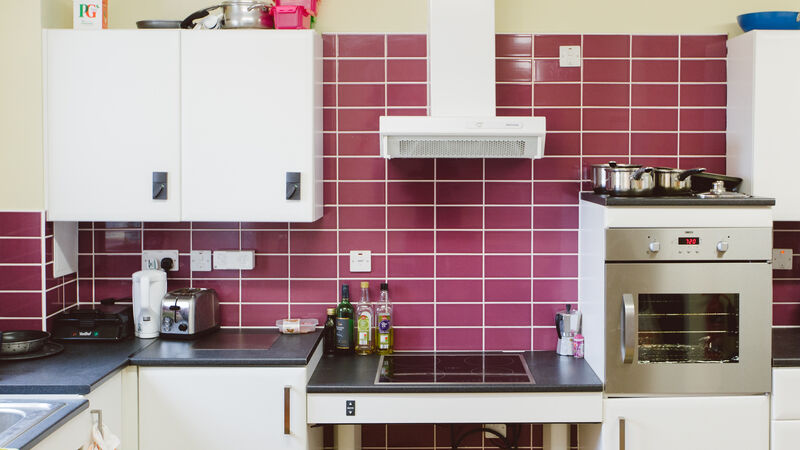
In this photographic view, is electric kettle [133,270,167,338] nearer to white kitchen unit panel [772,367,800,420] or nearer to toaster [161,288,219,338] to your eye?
toaster [161,288,219,338]

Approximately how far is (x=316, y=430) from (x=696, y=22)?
2.36 metres

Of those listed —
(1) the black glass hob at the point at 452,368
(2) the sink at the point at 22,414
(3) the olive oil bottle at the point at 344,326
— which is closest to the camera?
(2) the sink at the point at 22,414

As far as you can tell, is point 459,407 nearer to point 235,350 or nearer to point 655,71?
point 235,350

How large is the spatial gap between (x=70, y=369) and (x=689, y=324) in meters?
2.20

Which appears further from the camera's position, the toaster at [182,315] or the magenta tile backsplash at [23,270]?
the toaster at [182,315]

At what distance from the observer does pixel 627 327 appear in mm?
2732

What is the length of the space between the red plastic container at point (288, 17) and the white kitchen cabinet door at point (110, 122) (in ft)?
1.30

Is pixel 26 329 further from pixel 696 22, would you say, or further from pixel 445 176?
pixel 696 22

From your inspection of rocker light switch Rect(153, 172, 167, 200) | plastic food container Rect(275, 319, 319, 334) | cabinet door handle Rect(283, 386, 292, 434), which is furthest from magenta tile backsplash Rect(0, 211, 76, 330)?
cabinet door handle Rect(283, 386, 292, 434)

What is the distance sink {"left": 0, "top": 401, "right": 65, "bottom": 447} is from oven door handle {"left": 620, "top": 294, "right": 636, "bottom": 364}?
A: 188 centimetres

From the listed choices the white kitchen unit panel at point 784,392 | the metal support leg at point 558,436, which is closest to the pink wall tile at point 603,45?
the white kitchen unit panel at point 784,392

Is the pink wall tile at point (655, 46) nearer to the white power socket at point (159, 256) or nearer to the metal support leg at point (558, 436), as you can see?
the metal support leg at point (558, 436)

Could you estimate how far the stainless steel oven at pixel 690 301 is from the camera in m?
2.77

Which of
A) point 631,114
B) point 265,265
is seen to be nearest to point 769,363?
point 631,114
